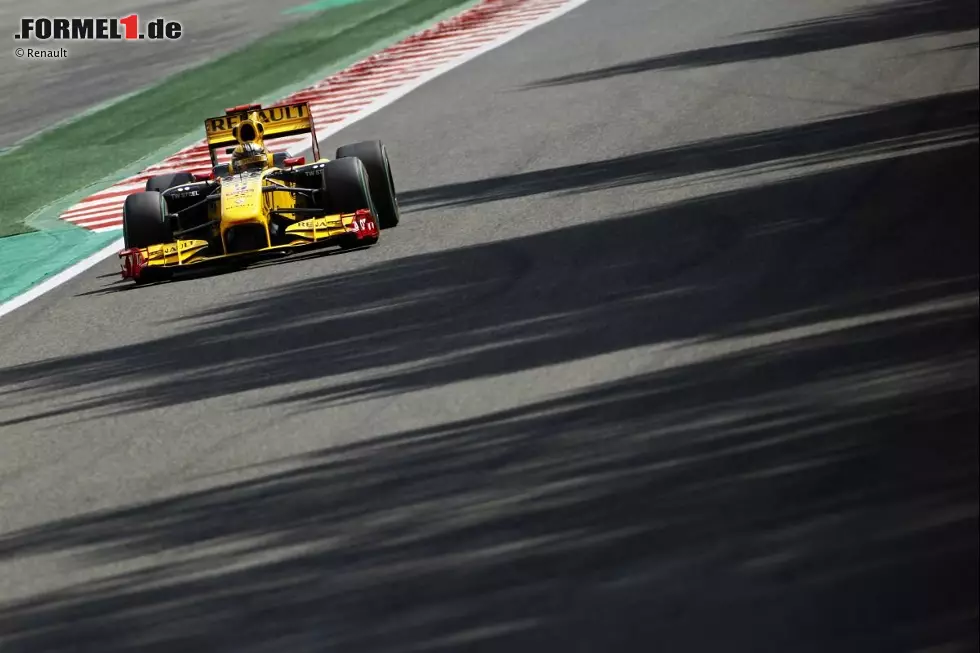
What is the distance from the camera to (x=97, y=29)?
104ft

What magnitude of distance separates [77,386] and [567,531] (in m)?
4.39

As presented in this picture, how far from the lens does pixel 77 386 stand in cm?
1029

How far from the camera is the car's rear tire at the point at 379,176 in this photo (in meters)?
13.3

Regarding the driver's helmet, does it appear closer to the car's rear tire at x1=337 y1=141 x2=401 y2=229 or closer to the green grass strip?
the car's rear tire at x1=337 y1=141 x2=401 y2=229

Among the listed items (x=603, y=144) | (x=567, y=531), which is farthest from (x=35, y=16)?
(x=567, y=531)

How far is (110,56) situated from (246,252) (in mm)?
16118

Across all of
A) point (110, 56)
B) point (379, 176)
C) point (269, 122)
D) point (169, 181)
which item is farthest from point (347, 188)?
point (110, 56)

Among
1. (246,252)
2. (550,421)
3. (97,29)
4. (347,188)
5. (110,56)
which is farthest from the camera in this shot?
(97,29)

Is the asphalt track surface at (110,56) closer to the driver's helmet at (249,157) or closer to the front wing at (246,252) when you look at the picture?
the driver's helmet at (249,157)

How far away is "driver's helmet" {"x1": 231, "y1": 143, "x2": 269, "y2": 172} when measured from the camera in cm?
1310

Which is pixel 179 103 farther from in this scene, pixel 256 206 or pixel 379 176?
pixel 256 206

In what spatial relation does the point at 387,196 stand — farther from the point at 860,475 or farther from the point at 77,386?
the point at 860,475

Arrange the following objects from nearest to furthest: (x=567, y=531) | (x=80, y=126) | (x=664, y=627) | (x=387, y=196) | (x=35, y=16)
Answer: (x=664, y=627) < (x=567, y=531) < (x=387, y=196) < (x=80, y=126) < (x=35, y=16)

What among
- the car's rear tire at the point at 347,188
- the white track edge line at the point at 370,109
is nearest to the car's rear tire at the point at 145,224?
the white track edge line at the point at 370,109
